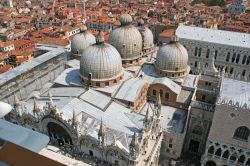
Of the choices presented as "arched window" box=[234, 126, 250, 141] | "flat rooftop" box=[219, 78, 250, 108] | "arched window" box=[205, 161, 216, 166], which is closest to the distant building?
"flat rooftop" box=[219, 78, 250, 108]

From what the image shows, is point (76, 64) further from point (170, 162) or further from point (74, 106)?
point (170, 162)

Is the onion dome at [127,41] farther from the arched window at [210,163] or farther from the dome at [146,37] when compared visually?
the arched window at [210,163]

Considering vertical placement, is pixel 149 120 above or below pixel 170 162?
above

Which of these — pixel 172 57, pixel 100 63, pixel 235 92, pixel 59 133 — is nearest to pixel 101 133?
pixel 59 133

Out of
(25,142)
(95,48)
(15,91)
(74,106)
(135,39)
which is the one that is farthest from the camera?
(135,39)

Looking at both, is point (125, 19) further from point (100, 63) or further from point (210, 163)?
point (210, 163)

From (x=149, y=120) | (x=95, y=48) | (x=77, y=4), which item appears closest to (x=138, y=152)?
(x=149, y=120)

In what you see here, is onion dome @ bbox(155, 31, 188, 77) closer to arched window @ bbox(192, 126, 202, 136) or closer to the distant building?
arched window @ bbox(192, 126, 202, 136)
